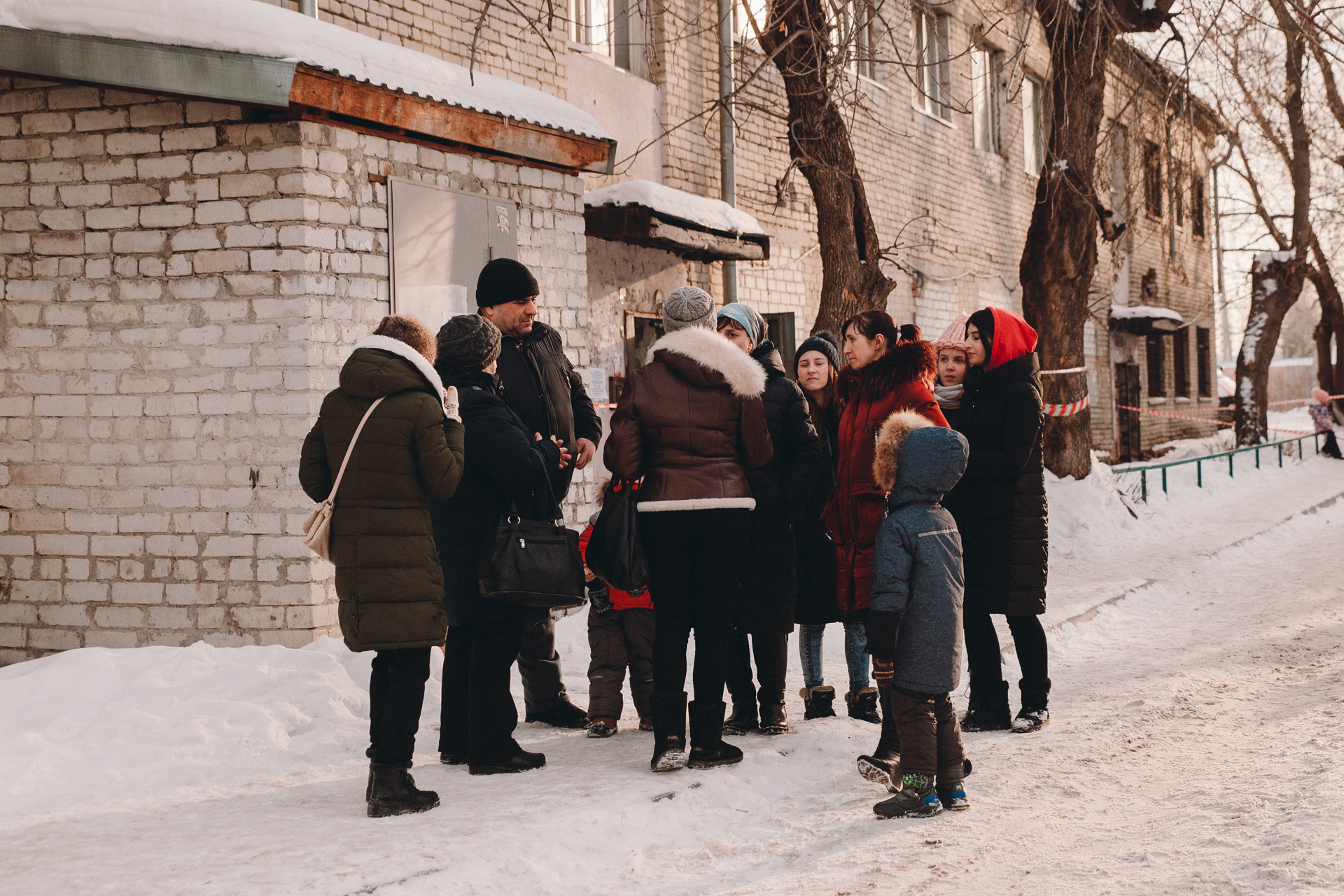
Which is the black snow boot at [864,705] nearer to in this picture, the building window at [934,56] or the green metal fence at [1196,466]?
the green metal fence at [1196,466]

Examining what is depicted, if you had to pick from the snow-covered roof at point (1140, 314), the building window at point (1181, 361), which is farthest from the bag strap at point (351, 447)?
the building window at point (1181, 361)

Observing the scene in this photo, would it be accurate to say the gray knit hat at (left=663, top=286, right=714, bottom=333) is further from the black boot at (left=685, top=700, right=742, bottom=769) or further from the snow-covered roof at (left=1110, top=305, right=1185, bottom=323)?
the snow-covered roof at (left=1110, top=305, right=1185, bottom=323)

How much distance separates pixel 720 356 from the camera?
4535 millimetres

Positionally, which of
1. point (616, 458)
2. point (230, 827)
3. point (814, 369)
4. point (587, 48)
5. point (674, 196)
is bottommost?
point (230, 827)

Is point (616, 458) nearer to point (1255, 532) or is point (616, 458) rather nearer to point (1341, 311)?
point (1255, 532)

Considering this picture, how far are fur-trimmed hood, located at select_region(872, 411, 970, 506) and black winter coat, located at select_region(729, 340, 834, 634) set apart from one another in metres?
0.58

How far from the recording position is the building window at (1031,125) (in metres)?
21.0

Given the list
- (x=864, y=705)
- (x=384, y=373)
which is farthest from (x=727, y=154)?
(x=384, y=373)

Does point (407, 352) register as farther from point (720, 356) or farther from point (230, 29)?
point (230, 29)

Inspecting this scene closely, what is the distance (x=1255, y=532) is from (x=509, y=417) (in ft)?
34.9

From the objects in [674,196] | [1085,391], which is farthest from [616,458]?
[1085,391]

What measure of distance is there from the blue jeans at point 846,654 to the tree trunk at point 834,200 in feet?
16.6

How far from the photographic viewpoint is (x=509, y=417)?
4.58 metres

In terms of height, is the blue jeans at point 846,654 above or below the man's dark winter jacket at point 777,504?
below
